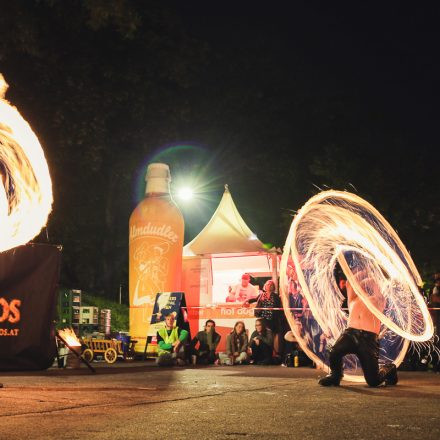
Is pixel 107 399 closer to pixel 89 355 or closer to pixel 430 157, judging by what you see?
pixel 89 355

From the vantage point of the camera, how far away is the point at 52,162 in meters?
22.0

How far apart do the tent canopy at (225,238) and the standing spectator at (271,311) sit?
3745 millimetres

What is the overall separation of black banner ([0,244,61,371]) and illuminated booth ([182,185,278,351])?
731cm

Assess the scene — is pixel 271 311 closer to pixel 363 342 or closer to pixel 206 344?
pixel 206 344

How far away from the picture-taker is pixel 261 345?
60.3ft

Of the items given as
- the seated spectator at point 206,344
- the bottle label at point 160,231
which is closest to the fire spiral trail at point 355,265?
the seated spectator at point 206,344

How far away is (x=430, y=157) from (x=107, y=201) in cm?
1343

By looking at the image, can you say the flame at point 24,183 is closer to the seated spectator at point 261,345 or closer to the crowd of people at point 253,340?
the crowd of people at point 253,340

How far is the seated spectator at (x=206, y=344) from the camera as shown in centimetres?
1864

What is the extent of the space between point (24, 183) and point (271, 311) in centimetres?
854

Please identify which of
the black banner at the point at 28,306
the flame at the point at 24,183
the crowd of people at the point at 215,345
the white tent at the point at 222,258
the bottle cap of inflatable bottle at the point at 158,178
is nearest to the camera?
the flame at the point at 24,183

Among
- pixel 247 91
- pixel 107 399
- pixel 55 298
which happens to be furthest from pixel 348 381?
pixel 247 91

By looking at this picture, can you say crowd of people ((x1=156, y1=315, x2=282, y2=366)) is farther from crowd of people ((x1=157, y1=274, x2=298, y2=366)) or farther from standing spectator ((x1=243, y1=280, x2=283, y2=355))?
standing spectator ((x1=243, y1=280, x2=283, y2=355))

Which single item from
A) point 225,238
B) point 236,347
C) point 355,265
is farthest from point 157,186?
point 355,265
